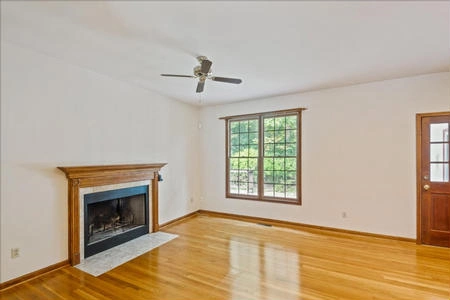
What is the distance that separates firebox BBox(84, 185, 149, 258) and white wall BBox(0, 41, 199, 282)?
38cm

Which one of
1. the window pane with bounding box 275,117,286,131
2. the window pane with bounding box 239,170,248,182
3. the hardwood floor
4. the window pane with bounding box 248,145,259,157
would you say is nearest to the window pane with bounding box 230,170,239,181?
the window pane with bounding box 239,170,248,182

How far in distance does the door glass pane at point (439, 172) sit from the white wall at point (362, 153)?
0.25 m

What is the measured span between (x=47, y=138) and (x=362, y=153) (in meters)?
4.80

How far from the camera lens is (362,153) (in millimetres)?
4250

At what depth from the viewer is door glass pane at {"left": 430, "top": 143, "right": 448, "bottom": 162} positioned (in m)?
3.69

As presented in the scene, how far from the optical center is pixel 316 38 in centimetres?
260

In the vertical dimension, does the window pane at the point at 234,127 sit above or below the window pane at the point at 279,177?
above

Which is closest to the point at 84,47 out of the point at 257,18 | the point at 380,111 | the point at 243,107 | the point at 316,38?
the point at 257,18

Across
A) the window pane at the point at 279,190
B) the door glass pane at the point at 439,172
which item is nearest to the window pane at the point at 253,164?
the window pane at the point at 279,190

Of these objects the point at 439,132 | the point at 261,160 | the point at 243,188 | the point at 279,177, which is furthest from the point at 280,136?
the point at 439,132

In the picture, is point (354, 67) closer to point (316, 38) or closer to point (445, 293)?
point (316, 38)

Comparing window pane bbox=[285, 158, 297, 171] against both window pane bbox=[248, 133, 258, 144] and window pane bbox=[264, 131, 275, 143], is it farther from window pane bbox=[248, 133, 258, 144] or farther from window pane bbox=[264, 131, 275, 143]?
window pane bbox=[248, 133, 258, 144]

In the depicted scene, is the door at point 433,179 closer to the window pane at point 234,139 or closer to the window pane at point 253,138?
the window pane at point 253,138

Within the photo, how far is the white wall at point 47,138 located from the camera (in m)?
2.72
